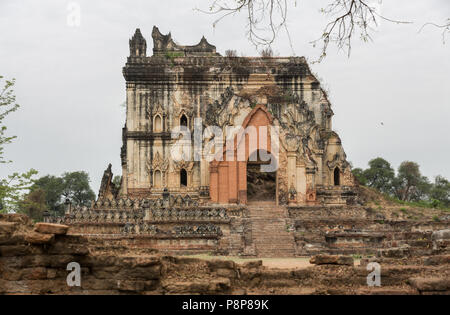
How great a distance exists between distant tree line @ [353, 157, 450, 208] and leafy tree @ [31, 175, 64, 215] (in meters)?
33.0

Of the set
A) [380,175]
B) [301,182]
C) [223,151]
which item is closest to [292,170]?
[301,182]

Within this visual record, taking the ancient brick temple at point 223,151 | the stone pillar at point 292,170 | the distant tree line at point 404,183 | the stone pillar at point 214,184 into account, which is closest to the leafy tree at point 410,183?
the distant tree line at point 404,183

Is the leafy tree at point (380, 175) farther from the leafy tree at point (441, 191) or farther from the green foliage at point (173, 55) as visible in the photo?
the green foliage at point (173, 55)

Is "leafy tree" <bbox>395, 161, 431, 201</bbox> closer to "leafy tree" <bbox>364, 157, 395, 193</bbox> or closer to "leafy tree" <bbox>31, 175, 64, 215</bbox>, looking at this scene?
"leafy tree" <bbox>364, 157, 395, 193</bbox>

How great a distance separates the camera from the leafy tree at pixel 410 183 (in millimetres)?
62906

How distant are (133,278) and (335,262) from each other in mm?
4291

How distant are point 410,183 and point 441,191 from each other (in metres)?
3.45

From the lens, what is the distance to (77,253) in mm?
11172

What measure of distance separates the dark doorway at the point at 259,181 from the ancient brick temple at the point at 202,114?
0.07 m

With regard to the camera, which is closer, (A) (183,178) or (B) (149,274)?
(B) (149,274)

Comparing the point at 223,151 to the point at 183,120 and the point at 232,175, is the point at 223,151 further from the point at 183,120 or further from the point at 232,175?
the point at 183,120

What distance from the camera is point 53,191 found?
66.0 metres

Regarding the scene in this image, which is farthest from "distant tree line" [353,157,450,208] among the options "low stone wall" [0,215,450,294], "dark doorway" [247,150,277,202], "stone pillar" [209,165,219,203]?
"low stone wall" [0,215,450,294]
